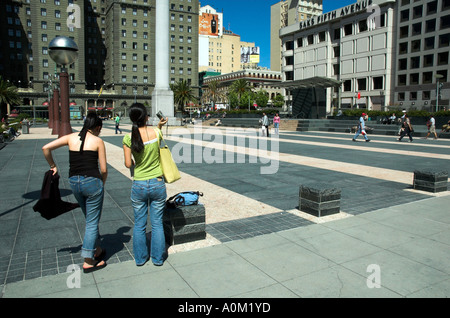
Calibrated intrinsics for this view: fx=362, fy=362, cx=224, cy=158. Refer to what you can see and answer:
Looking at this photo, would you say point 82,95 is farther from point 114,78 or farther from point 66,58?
point 66,58

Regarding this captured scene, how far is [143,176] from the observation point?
13.8 ft

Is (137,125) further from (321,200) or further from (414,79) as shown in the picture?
(414,79)

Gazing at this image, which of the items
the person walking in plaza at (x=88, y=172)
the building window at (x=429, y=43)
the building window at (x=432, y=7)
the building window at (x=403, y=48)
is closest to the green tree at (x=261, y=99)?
the building window at (x=403, y=48)

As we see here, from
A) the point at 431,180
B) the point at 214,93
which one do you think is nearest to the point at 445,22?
the point at 431,180

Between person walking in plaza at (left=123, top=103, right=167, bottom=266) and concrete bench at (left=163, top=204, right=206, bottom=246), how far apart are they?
Result: 60 centimetres

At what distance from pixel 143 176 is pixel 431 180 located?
6940mm

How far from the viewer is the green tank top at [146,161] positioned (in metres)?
4.21

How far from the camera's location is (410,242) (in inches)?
203

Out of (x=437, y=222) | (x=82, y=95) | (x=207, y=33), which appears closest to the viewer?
(x=437, y=222)

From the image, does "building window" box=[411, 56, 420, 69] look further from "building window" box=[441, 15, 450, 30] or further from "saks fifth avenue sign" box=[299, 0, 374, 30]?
"saks fifth avenue sign" box=[299, 0, 374, 30]

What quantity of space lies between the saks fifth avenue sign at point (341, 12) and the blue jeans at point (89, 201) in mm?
75510

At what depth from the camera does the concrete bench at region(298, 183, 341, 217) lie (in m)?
6.41
